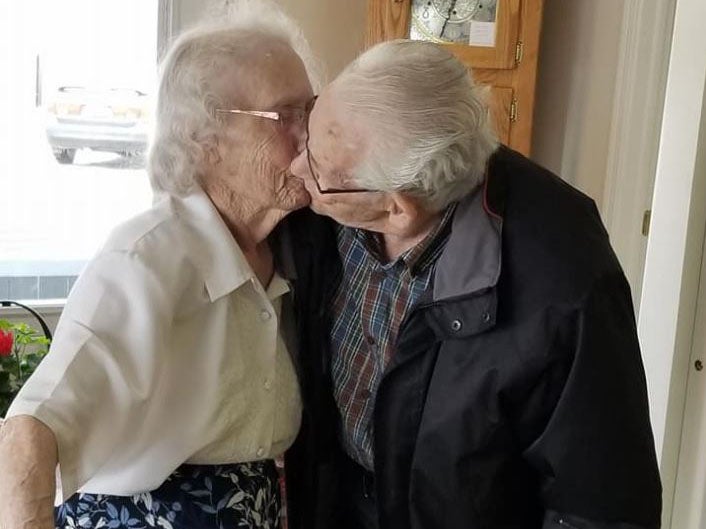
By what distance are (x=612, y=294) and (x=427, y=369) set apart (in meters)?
0.27

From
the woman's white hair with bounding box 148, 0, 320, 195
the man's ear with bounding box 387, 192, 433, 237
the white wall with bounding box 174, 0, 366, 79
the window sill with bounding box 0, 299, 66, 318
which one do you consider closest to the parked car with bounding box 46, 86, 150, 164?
the window sill with bounding box 0, 299, 66, 318

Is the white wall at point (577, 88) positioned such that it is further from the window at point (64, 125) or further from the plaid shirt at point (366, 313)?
the plaid shirt at point (366, 313)

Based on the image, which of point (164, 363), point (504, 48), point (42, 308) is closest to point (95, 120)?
point (42, 308)

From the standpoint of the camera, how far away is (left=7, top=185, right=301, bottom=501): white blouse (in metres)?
1.11

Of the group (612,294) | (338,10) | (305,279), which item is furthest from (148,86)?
(612,294)

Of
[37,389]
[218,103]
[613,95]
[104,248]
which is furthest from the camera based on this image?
[613,95]

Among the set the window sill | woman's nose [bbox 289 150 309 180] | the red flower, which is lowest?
the window sill

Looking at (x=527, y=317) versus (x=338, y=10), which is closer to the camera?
(x=527, y=317)

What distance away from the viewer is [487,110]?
123 centimetres

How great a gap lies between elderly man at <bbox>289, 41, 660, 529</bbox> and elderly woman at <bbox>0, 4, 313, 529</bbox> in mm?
120

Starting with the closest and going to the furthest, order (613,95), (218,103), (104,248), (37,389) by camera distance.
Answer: (37,389)
(104,248)
(218,103)
(613,95)

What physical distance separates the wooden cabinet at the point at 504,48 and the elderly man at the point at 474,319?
61.1 inches

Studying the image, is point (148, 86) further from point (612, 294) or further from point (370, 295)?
point (612, 294)

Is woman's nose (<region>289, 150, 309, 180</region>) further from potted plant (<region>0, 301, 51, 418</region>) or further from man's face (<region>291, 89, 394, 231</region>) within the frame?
potted plant (<region>0, 301, 51, 418</region>)
